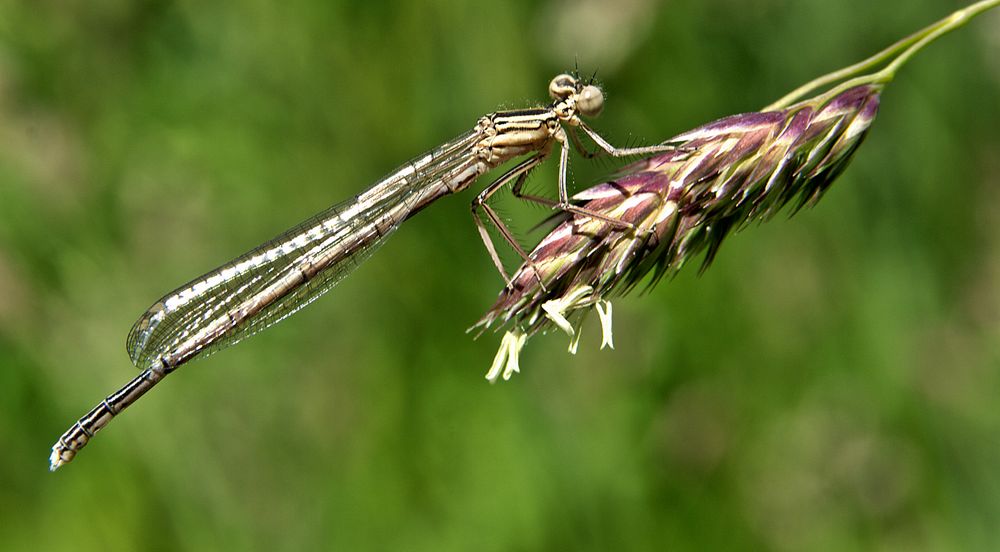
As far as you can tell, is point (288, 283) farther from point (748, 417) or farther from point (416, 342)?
point (748, 417)

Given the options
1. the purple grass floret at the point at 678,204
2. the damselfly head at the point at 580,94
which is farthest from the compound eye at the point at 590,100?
the purple grass floret at the point at 678,204

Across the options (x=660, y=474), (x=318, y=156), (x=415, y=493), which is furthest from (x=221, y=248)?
(x=660, y=474)

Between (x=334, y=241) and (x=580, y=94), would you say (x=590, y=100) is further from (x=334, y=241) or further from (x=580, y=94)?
(x=334, y=241)

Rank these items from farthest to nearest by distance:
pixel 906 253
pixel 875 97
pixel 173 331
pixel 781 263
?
pixel 781 263, pixel 906 253, pixel 173 331, pixel 875 97

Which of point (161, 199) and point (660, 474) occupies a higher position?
point (161, 199)

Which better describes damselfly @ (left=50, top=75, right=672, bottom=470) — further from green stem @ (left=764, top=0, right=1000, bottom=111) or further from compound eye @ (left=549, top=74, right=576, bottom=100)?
green stem @ (left=764, top=0, right=1000, bottom=111)

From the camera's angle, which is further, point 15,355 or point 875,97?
point 15,355

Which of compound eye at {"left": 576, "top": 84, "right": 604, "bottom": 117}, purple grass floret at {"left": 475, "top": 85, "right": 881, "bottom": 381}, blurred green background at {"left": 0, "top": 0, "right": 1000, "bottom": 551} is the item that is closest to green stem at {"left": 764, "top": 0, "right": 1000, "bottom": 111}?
purple grass floret at {"left": 475, "top": 85, "right": 881, "bottom": 381}
